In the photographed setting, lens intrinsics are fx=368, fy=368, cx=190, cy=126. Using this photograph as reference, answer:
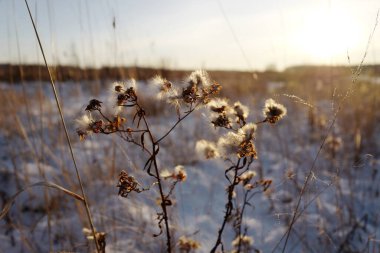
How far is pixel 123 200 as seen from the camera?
259 centimetres

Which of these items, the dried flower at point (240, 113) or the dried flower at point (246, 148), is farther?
the dried flower at point (240, 113)

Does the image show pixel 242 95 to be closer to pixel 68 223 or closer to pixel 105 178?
pixel 105 178

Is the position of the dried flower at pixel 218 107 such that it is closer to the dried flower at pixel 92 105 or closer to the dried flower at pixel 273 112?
the dried flower at pixel 273 112

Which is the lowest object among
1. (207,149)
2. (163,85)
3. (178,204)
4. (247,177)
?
(178,204)

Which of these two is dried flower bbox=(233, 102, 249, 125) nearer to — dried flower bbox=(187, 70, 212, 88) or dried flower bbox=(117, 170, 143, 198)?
dried flower bbox=(187, 70, 212, 88)

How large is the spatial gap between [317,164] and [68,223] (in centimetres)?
233

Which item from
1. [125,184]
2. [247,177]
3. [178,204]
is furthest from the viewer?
[178,204]

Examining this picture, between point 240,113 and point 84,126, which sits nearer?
point 84,126

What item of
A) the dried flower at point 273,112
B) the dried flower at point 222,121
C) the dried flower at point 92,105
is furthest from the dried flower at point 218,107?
the dried flower at point 92,105

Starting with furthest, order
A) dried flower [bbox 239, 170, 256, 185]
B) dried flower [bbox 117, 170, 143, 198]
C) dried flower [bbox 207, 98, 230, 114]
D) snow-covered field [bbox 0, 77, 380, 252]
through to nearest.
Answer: snow-covered field [bbox 0, 77, 380, 252]
dried flower [bbox 239, 170, 256, 185]
dried flower [bbox 207, 98, 230, 114]
dried flower [bbox 117, 170, 143, 198]

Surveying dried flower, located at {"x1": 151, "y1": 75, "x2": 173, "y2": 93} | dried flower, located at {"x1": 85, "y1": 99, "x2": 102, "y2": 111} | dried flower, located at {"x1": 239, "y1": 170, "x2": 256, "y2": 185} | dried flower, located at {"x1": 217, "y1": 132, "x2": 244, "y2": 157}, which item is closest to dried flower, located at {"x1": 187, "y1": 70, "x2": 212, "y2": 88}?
dried flower, located at {"x1": 151, "y1": 75, "x2": 173, "y2": 93}

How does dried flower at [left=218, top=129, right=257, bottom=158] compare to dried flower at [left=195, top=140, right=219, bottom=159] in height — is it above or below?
above

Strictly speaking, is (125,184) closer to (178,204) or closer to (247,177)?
(247,177)

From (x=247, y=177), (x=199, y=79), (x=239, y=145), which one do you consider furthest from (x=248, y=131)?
(x=247, y=177)
